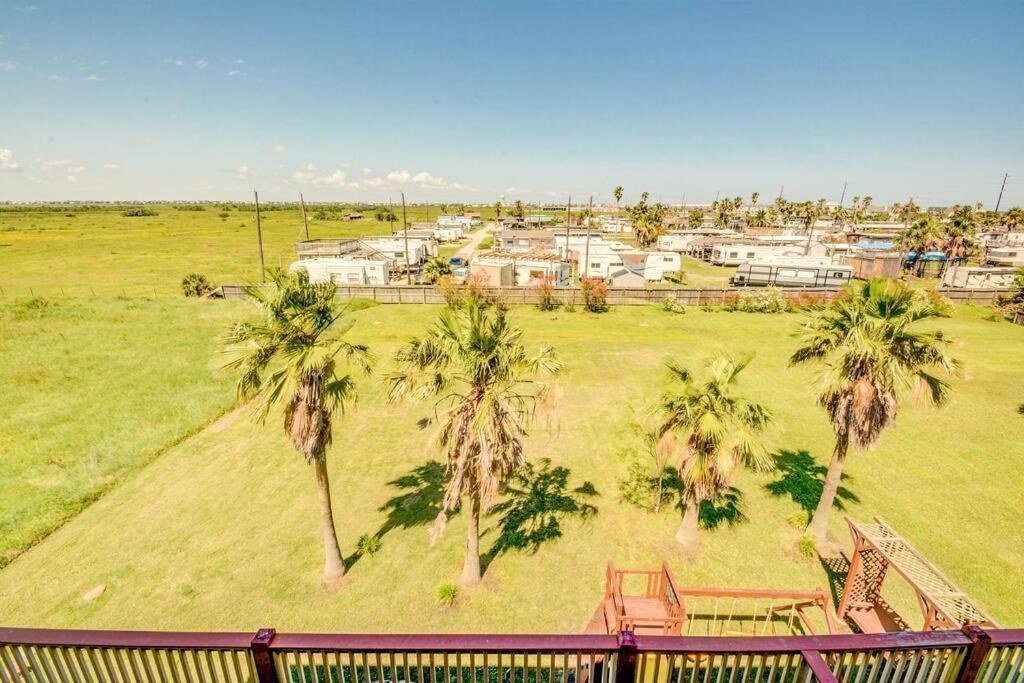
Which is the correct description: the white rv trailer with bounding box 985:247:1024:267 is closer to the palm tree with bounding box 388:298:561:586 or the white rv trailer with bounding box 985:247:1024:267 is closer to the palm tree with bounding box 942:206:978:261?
the palm tree with bounding box 942:206:978:261

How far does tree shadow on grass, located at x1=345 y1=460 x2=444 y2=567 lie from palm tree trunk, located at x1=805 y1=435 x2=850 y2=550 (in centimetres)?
1123

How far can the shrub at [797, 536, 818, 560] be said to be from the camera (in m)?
12.4

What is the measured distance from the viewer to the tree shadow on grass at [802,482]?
14.8m

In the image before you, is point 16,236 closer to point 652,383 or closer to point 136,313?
point 136,313

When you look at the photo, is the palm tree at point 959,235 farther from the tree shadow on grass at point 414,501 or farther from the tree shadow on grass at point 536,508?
the tree shadow on grass at point 414,501

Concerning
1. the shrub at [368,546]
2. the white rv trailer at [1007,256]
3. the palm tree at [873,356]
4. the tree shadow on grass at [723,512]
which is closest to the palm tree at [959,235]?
the white rv trailer at [1007,256]

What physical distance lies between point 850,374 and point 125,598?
19157 millimetres

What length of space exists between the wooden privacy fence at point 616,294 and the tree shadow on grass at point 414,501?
26.0 meters

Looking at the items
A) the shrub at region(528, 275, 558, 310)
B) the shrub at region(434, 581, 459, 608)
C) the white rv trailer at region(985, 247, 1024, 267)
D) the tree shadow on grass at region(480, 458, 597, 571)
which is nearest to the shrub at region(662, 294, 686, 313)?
the shrub at region(528, 275, 558, 310)

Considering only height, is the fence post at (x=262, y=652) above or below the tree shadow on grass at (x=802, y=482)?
above

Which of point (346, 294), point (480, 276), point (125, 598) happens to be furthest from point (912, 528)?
point (346, 294)

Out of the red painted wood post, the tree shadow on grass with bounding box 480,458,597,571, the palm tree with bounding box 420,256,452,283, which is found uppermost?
the red painted wood post

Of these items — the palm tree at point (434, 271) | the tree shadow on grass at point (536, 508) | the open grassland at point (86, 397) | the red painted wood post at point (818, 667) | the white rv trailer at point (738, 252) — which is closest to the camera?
the red painted wood post at point (818, 667)

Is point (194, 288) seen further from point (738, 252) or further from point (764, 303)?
point (738, 252)
